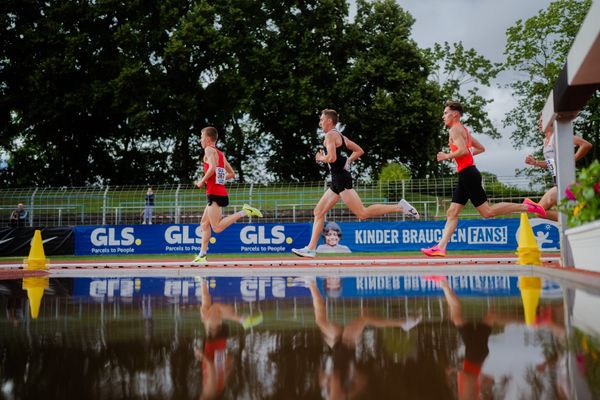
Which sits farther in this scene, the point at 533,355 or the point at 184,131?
the point at 184,131

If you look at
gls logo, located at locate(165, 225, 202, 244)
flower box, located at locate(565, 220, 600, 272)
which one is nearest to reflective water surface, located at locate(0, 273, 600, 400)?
flower box, located at locate(565, 220, 600, 272)

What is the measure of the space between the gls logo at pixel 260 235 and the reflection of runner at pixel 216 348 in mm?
13947

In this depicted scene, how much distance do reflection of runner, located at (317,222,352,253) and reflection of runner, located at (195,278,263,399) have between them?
1364 cm

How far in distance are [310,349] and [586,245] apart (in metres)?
5.52

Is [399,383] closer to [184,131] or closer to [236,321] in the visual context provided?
[236,321]

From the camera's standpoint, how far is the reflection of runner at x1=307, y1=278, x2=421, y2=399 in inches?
68.1

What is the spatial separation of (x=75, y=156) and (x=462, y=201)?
31.4m

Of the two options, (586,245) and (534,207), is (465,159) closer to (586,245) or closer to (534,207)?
(534,207)

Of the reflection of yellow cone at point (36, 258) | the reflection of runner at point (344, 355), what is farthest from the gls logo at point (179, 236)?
the reflection of runner at point (344, 355)

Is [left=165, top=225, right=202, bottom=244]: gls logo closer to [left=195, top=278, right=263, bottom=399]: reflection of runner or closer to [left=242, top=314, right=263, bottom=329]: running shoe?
[left=195, top=278, right=263, bottom=399]: reflection of runner

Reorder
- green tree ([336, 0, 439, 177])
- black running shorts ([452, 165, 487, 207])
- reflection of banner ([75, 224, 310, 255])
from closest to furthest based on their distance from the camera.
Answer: black running shorts ([452, 165, 487, 207])
reflection of banner ([75, 224, 310, 255])
green tree ([336, 0, 439, 177])

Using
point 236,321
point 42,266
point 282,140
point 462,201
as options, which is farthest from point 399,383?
point 282,140

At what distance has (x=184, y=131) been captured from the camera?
1340 inches

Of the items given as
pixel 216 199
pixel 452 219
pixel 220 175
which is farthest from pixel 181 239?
pixel 452 219
